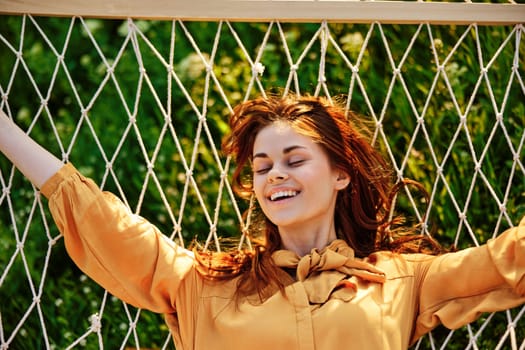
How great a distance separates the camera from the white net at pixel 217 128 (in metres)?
2.76

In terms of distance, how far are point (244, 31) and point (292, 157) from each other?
1.57 metres

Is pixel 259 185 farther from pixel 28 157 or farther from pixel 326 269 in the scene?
pixel 28 157

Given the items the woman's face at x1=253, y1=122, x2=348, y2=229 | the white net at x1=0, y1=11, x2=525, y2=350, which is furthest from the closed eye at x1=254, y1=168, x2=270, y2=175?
the white net at x1=0, y1=11, x2=525, y2=350

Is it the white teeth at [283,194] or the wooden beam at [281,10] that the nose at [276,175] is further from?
the wooden beam at [281,10]

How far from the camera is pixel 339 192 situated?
201 cm

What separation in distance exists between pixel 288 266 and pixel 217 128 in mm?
1337

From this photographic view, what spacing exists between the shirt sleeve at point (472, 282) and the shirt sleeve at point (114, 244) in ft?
1.57

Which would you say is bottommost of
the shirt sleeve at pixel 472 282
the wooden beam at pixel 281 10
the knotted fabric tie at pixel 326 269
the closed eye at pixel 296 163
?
the shirt sleeve at pixel 472 282

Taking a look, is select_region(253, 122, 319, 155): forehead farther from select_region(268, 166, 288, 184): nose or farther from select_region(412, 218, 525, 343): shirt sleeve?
select_region(412, 218, 525, 343): shirt sleeve

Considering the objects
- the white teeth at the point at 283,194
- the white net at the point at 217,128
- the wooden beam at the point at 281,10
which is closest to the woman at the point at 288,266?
the white teeth at the point at 283,194

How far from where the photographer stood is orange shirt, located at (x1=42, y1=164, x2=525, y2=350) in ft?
5.80

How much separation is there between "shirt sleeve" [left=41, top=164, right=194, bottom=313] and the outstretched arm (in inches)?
0.8

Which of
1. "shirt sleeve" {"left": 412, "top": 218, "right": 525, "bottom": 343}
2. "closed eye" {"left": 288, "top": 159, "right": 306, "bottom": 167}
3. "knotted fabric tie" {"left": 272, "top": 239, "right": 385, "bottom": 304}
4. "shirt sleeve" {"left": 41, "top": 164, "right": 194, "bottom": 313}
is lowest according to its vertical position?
"shirt sleeve" {"left": 412, "top": 218, "right": 525, "bottom": 343}

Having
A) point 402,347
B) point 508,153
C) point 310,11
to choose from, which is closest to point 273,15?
point 310,11
